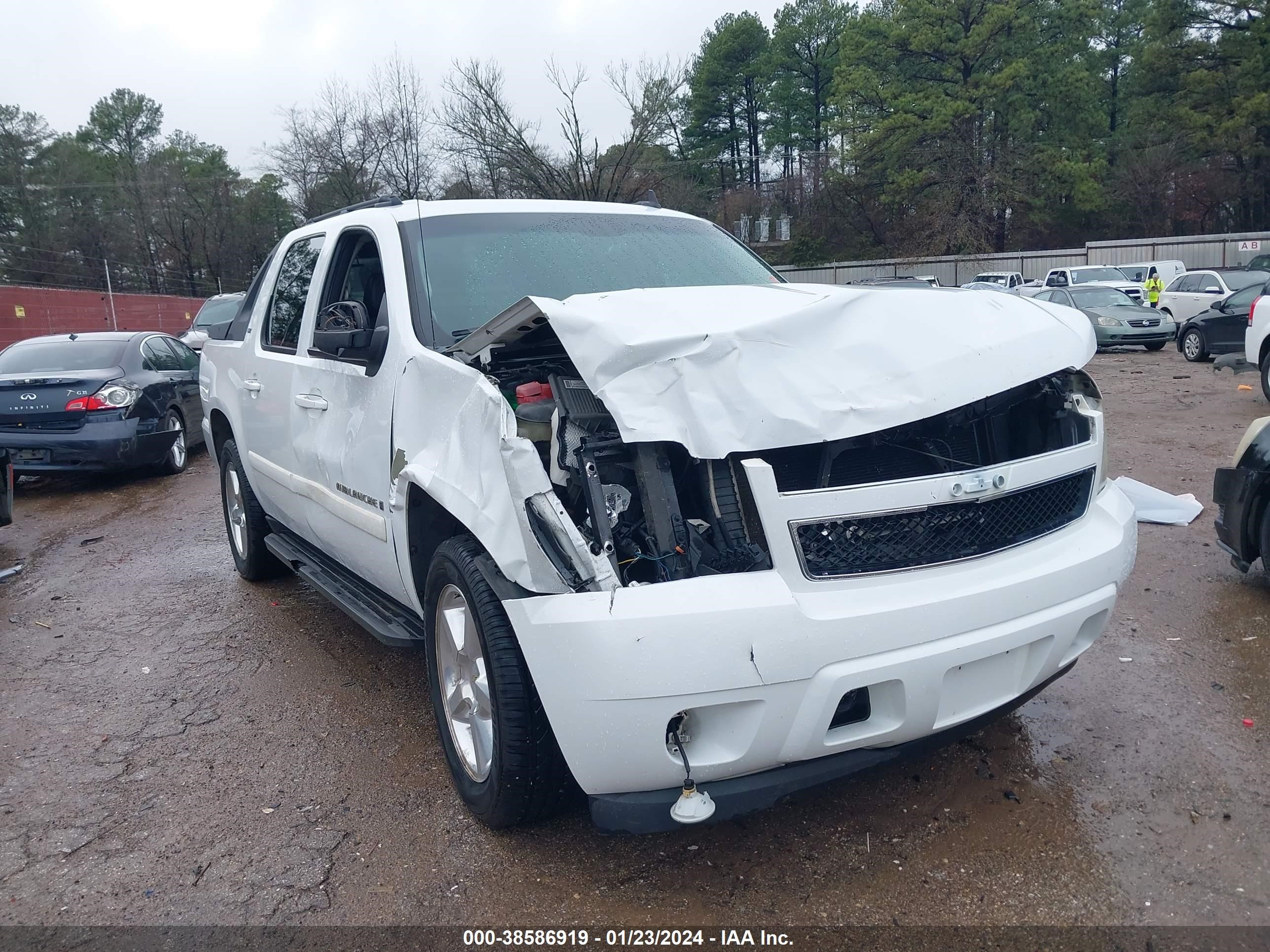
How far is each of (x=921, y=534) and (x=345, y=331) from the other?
82.9 inches

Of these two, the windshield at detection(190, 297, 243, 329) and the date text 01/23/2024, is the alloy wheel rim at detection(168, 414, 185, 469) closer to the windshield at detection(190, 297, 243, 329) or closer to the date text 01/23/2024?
the windshield at detection(190, 297, 243, 329)

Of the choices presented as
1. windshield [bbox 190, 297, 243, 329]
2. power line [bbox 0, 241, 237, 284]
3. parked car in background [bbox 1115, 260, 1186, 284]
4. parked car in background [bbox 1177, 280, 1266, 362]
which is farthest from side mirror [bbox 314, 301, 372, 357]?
power line [bbox 0, 241, 237, 284]

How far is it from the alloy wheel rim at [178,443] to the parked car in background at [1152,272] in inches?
997

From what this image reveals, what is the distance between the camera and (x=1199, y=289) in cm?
2247

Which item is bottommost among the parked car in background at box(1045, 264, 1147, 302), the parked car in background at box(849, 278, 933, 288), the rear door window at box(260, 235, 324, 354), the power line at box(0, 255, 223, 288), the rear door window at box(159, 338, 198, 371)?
the parked car in background at box(1045, 264, 1147, 302)

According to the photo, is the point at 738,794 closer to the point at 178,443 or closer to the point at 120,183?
the point at 178,443

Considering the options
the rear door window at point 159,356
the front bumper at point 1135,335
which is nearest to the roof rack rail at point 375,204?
the rear door window at point 159,356

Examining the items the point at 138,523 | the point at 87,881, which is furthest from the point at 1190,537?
the point at 138,523

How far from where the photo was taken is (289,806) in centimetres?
327

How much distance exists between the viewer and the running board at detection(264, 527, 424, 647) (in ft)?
11.3

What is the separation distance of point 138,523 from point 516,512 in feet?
22.7

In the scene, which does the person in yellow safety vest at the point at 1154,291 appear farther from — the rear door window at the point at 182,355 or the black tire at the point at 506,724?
the black tire at the point at 506,724

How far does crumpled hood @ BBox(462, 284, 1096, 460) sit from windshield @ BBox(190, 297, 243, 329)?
15560 millimetres

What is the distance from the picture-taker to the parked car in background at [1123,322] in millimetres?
18938
